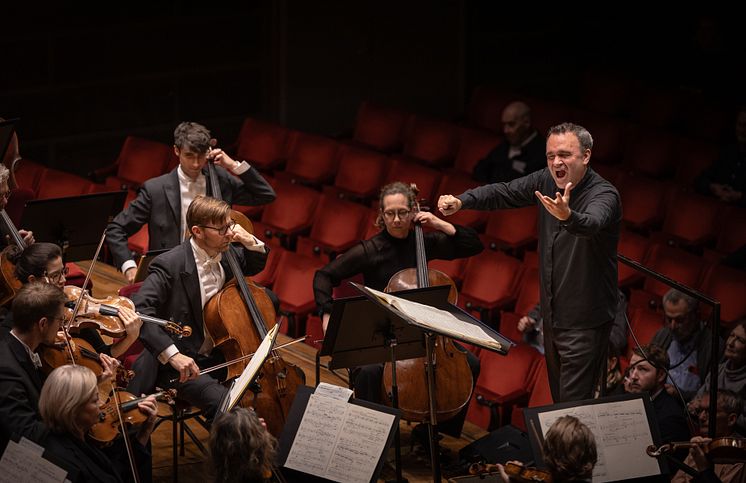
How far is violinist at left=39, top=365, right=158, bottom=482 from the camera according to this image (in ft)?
9.96

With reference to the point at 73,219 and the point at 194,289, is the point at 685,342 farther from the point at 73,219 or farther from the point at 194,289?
the point at 73,219

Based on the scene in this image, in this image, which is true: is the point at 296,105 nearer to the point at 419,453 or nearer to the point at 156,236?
the point at 156,236

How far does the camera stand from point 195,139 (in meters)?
4.56

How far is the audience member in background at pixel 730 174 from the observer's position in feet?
20.1

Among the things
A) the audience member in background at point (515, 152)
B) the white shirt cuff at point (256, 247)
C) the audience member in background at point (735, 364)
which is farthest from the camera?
the audience member in background at point (515, 152)

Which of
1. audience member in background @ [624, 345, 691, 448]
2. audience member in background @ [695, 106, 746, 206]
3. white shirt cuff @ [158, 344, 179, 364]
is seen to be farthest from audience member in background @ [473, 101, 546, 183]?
white shirt cuff @ [158, 344, 179, 364]

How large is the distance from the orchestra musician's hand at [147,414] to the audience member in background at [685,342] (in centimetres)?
223

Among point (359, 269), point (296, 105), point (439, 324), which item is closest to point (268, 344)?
point (439, 324)

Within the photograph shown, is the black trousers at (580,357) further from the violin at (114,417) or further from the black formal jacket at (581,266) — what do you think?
the violin at (114,417)

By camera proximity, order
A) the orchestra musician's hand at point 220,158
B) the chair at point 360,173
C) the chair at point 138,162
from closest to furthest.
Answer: the orchestra musician's hand at point 220,158 < the chair at point 360,173 < the chair at point 138,162

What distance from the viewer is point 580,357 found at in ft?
12.0

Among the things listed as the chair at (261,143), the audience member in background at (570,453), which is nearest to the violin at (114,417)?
the audience member in background at (570,453)

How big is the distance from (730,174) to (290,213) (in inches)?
100

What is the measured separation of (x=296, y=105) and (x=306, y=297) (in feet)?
9.15
